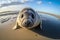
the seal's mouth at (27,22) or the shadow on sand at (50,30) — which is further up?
the seal's mouth at (27,22)

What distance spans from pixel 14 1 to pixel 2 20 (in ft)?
2.11

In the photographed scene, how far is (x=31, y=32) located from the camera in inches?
152

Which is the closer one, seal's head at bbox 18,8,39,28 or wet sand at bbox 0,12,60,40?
seal's head at bbox 18,8,39,28

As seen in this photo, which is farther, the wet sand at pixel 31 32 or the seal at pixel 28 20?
the wet sand at pixel 31 32

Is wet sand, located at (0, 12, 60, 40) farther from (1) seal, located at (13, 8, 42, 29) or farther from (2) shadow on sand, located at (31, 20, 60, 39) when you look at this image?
(1) seal, located at (13, 8, 42, 29)

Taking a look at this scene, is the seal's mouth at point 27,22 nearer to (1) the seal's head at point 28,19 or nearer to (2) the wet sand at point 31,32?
(1) the seal's head at point 28,19

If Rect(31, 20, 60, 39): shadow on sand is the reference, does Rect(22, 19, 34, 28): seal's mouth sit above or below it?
above

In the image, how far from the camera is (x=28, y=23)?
3.44 metres

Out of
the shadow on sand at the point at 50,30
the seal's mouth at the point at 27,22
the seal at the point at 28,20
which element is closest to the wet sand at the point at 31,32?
the shadow on sand at the point at 50,30

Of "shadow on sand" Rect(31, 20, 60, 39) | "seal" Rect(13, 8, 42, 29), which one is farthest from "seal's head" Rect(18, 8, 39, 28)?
"shadow on sand" Rect(31, 20, 60, 39)

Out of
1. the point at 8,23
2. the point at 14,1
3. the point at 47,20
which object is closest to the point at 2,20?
the point at 8,23

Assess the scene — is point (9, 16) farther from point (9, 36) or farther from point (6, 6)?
point (9, 36)

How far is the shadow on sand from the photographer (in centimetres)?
379

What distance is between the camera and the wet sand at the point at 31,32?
372cm
